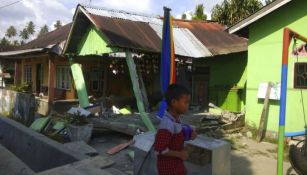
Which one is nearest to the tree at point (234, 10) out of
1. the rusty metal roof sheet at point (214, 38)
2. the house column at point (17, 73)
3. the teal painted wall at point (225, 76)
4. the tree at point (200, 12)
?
the tree at point (200, 12)

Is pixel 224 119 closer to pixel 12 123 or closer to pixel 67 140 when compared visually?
pixel 67 140

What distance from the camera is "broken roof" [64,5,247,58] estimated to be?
41.5 feet

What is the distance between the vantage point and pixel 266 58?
458 inches

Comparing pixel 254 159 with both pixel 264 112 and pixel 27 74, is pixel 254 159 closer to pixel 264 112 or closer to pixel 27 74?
pixel 264 112

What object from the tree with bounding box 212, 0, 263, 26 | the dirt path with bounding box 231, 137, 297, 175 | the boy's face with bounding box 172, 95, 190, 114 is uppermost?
the tree with bounding box 212, 0, 263, 26

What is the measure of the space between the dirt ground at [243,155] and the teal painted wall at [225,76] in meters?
4.49

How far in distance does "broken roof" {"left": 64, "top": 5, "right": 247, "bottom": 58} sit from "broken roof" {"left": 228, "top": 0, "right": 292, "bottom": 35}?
201cm

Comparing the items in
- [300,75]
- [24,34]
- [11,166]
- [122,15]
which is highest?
[24,34]

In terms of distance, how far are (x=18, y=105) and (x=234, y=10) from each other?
16.5 metres

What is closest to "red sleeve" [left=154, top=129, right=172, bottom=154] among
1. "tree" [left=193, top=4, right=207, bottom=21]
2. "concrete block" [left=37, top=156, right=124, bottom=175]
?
"concrete block" [left=37, top=156, right=124, bottom=175]

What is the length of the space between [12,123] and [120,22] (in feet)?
22.9

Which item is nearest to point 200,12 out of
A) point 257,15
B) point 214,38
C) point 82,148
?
point 214,38

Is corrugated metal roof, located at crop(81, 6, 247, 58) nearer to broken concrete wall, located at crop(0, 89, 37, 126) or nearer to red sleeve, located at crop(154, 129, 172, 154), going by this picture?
broken concrete wall, located at crop(0, 89, 37, 126)

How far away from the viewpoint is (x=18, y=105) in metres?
13.5
